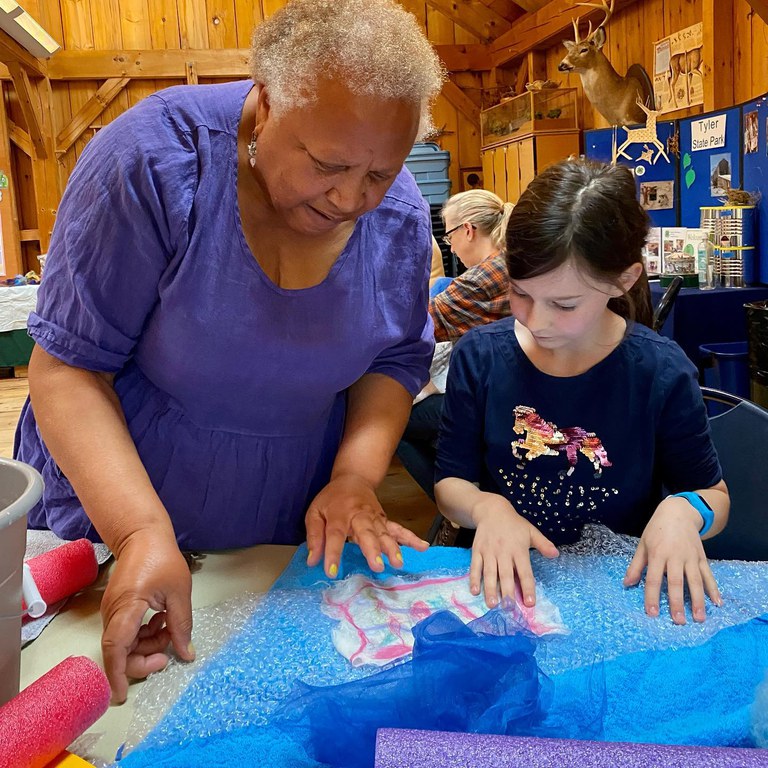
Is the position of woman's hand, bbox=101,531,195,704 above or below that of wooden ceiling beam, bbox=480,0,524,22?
below

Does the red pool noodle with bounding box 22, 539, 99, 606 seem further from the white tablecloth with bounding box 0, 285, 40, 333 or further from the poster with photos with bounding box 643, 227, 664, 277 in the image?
the white tablecloth with bounding box 0, 285, 40, 333

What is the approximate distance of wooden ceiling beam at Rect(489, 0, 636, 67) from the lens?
16.3 ft

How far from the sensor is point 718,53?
3812 millimetres

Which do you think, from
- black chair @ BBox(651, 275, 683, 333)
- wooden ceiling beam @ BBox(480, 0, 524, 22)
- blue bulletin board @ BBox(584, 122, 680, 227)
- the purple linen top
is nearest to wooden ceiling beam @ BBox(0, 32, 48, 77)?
wooden ceiling beam @ BBox(480, 0, 524, 22)

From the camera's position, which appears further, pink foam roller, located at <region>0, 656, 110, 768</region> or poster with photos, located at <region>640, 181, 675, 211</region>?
poster with photos, located at <region>640, 181, 675, 211</region>

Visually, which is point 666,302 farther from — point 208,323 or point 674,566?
point 208,323

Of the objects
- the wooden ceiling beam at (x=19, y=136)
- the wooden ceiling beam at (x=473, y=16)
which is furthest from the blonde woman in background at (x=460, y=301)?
the wooden ceiling beam at (x=19, y=136)

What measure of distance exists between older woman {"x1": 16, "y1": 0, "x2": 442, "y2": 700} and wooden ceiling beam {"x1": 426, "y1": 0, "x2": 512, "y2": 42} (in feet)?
19.9

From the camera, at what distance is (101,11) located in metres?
6.80

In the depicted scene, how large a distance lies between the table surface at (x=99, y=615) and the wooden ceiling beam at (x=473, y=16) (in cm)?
628

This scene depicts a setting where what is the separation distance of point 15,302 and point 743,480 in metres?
4.83

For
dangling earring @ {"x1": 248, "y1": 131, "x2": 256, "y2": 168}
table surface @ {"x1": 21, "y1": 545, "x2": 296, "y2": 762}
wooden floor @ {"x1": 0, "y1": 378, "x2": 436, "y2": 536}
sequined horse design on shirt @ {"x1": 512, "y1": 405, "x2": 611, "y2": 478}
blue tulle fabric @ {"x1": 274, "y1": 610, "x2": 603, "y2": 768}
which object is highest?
dangling earring @ {"x1": 248, "y1": 131, "x2": 256, "y2": 168}

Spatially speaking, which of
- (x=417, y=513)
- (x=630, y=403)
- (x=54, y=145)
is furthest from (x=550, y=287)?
(x=54, y=145)

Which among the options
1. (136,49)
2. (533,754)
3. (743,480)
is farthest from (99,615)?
(136,49)
